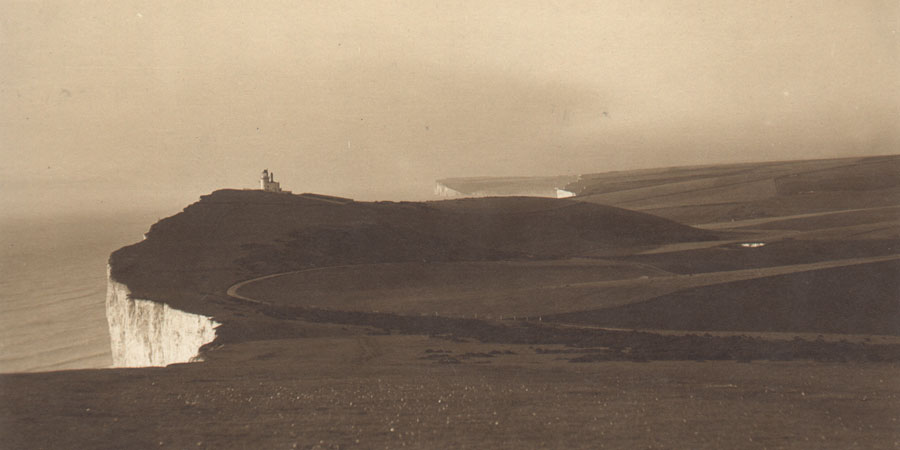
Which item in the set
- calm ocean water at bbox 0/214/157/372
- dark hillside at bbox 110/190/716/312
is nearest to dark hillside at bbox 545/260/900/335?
dark hillside at bbox 110/190/716/312

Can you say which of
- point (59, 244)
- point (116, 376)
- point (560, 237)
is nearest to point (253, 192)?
point (560, 237)

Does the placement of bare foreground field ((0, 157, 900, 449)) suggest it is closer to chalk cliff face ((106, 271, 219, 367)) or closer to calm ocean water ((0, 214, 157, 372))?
chalk cliff face ((106, 271, 219, 367))

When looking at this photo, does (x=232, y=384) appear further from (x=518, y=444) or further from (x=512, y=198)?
(x=512, y=198)

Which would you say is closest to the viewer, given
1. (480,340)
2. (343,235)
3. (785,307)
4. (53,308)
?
(480,340)

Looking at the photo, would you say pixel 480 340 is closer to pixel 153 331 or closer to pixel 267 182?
pixel 153 331

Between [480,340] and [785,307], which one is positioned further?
[785,307]

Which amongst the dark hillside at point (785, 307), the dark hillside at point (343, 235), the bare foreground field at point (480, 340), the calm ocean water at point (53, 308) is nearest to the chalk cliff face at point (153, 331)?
the bare foreground field at point (480, 340)

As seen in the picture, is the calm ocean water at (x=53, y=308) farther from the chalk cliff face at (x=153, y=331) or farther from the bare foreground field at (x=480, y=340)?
the chalk cliff face at (x=153, y=331)

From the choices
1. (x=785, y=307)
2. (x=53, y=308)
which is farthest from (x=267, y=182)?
(x=785, y=307)
